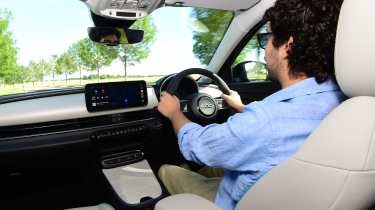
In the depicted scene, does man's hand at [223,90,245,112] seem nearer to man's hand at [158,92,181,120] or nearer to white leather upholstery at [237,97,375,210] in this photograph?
man's hand at [158,92,181,120]

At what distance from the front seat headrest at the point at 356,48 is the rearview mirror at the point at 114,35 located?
74.4 inches

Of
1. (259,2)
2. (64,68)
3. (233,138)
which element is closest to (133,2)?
(64,68)

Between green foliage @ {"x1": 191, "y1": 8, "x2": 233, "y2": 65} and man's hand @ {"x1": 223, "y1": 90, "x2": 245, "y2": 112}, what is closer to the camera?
man's hand @ {"x1": 223, "y1": 90, "x2": 245, "y2": 112}

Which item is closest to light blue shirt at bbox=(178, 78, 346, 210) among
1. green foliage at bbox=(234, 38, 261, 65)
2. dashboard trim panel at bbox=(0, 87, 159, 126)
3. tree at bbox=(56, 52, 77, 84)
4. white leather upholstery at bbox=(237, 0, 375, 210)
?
white leather upholstery at bbox=(237, 0, 375, 210)

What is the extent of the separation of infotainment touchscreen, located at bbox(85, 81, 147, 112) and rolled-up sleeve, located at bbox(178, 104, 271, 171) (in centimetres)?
125

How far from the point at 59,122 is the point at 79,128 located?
14cm

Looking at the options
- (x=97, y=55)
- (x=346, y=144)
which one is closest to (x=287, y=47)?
(x=346, y=144)

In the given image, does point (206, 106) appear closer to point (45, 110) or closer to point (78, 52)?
point (45, 110)

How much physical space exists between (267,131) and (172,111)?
0.66 meters

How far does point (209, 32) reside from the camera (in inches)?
149

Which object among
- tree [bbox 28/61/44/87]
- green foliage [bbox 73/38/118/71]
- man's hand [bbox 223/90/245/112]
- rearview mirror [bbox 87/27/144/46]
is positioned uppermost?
rearview mirror [bbox 87/27/144/46]

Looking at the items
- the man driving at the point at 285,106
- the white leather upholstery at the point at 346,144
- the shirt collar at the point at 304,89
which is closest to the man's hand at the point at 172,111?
the man driving at the point at 285,106

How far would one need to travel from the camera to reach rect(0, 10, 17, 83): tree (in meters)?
3.11

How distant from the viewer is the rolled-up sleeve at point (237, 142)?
4.56ft
